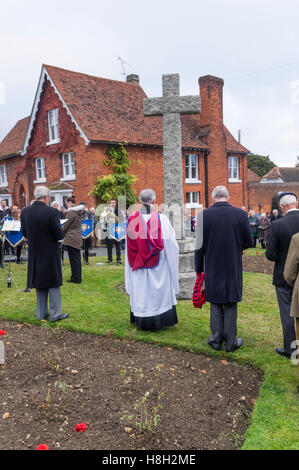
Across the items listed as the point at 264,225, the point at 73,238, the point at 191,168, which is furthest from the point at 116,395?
the point at 191,168

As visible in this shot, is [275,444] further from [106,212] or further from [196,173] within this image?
[196,173]

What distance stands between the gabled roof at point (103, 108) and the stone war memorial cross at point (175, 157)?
505 inches

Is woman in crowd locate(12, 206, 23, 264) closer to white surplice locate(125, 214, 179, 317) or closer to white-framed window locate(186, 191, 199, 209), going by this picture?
white surplice locate(125, 214, 179, 317)

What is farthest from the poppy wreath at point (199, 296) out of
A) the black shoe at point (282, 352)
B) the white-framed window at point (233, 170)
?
the white-framed window at point (233, 170)

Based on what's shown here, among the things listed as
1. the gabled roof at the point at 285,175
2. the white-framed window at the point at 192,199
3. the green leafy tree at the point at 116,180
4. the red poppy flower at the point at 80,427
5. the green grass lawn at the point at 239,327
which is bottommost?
the green grass lawn at the point at 239,327

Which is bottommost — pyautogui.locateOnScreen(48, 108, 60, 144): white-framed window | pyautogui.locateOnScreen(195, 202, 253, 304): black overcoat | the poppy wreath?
the poppy wreath

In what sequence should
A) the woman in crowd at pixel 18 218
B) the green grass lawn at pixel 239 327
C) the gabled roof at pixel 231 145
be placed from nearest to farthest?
the green grass lawn at pixel 239 327 → the woman in crowd at pixel 18 218 → the gabled roof at pixel 231 145

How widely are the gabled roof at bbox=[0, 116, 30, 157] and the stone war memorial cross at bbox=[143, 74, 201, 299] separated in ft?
67.3

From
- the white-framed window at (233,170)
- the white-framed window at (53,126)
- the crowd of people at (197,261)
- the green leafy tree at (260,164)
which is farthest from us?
the green leafy tree at (260,164)

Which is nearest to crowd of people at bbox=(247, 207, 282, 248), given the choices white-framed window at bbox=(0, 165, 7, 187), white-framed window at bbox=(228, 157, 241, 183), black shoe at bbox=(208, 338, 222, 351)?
white-framed window at bbox=(228, 157, 241, 183)

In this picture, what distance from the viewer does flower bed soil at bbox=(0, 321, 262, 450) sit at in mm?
3555

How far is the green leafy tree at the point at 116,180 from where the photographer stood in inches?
832

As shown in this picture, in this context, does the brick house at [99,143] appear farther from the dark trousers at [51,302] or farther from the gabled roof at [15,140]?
the dark trousers at [51,302]
